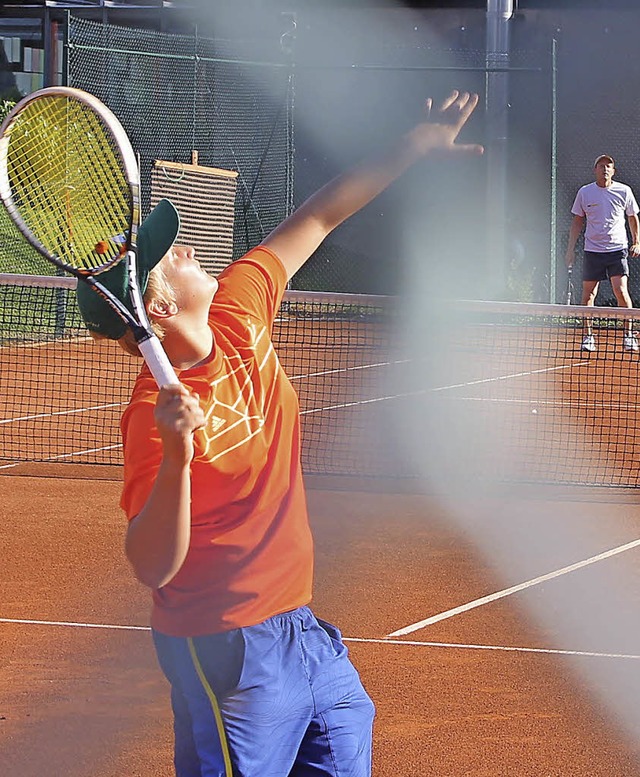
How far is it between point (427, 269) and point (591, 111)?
3607 mm

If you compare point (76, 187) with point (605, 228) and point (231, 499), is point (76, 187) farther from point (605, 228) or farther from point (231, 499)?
point (605, 228)

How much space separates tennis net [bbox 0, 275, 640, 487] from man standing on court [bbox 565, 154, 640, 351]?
2.29 feet

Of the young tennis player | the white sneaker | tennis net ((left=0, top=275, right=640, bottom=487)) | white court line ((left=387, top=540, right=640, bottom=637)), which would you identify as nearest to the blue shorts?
the young tennis player

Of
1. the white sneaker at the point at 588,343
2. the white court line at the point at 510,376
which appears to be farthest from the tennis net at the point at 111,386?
the white sneaker at the point at 588,343

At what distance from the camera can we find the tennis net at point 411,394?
8859 mm

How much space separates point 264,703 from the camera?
7.89ft

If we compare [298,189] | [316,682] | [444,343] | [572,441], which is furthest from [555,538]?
[298,189]

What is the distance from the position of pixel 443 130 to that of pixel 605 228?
38.3 feet

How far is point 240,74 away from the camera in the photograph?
56.3ft

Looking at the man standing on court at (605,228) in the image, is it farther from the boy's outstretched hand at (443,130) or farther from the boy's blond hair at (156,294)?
the boy's blond hair at (156,294)

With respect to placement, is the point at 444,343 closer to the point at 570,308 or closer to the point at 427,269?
the point at 427,269

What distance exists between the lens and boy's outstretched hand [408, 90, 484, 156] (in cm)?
298

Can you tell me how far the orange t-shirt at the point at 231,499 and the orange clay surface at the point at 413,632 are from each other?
5.45 ft

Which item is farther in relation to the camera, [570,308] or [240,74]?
[240,74]
